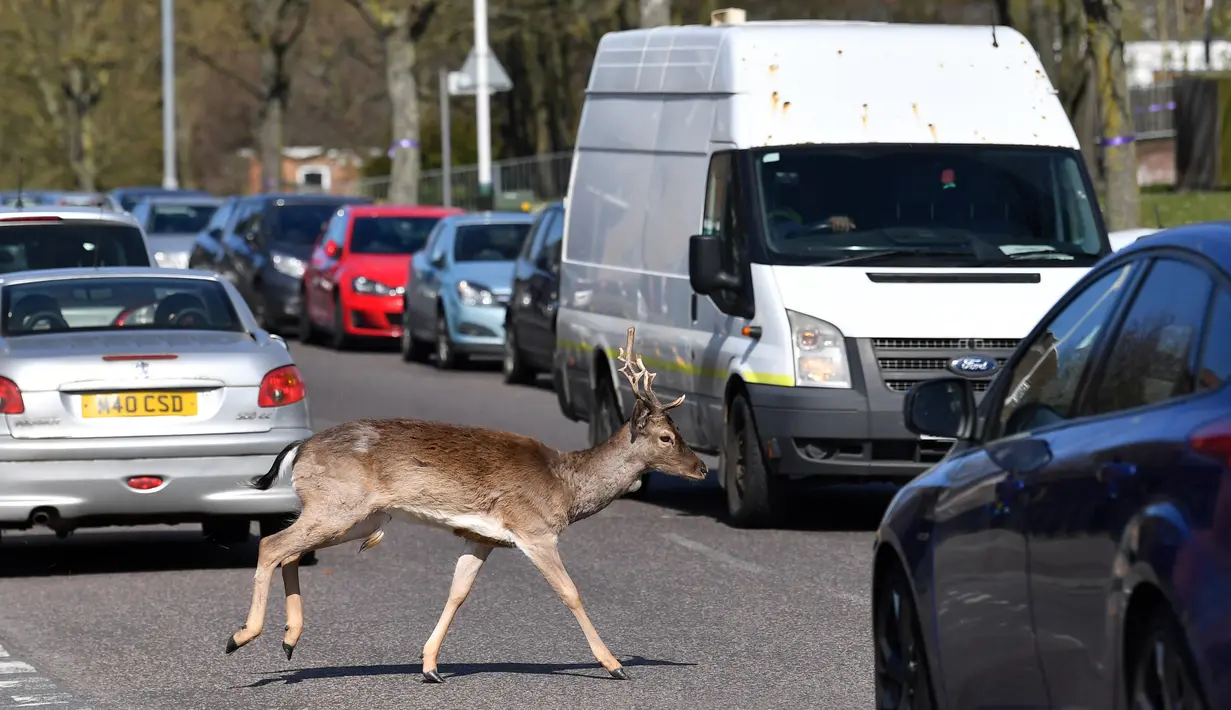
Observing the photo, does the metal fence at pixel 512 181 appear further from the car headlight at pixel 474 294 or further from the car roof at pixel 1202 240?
the car roof at pixel 1202 240

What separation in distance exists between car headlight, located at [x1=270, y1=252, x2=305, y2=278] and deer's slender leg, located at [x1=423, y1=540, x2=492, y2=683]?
2340 centimetres

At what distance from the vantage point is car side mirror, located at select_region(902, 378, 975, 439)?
20.2ft

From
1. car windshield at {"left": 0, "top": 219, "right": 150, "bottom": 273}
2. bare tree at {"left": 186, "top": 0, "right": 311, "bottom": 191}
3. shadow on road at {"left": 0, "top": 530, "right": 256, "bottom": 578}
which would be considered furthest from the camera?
bare tree at {"left": 186, "top": 0, "right": 311, "bottom": 191}

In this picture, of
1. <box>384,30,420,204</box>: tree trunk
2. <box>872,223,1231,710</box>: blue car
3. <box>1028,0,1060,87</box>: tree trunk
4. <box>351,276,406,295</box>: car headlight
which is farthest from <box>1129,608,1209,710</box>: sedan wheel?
<box>384,30,420,204</box>: tree trunk

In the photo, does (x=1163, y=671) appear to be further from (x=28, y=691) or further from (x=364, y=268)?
(x=364, y=268)

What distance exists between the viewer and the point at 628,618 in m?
10.1

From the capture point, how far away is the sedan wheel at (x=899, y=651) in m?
6.30

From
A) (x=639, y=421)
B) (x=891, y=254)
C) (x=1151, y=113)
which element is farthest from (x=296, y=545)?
(x=1151, y=113)

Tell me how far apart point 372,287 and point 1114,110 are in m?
10.3

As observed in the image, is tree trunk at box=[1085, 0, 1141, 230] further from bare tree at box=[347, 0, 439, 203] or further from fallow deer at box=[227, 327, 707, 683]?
bare tree at box=[347, 0, 439, 203]

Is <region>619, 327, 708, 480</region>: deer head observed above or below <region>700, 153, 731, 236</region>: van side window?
below

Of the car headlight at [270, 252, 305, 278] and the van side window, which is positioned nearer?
the van side window

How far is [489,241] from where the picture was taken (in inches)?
1057

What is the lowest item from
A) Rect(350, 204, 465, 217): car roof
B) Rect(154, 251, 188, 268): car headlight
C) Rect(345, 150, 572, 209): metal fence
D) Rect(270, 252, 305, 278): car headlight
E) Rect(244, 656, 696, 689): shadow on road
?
Rect(345, 150, 572, 209): metal fence
